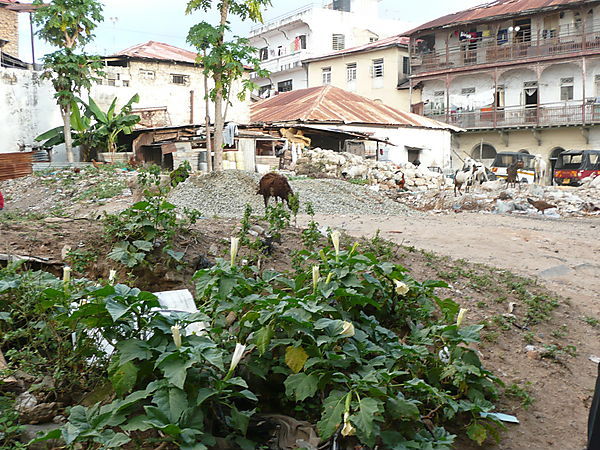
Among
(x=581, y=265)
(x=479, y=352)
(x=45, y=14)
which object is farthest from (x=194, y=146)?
(x=479, y=352)

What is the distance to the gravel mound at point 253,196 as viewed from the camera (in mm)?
13891

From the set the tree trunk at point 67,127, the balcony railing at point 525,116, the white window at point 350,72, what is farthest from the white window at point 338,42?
the tree trunk at point 67,127

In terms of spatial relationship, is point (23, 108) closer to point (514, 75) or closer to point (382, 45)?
point (382, 45)

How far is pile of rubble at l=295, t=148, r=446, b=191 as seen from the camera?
2089 centimetres

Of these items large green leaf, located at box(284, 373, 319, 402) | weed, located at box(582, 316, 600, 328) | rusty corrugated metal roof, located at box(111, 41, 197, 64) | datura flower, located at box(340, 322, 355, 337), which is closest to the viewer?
large green leaf, located at box(284, 373, 319, 402)

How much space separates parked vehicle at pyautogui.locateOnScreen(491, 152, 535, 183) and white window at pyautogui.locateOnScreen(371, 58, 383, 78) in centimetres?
1526

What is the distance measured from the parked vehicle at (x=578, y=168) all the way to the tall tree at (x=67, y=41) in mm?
19681

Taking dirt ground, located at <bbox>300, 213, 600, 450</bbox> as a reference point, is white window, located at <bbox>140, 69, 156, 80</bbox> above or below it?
above

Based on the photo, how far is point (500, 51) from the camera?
1344 inches

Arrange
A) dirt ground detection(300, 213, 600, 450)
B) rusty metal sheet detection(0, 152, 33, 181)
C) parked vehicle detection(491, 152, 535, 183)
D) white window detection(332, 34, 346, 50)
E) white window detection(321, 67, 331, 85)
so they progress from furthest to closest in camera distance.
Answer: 1. white window detection(332, 34, 346, 50)
2. white window detection(321, 67, 331, 85)
3. parked vehicle detection(491, 152, 535, 183)
4. rusty metal sheet detection(0, 152, 33, 181)
5. dirt ground detection(300, 213, 600, 450)

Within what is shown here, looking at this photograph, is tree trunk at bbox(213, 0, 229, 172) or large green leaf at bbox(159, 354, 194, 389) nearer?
large green leaf at bbox(159, 354, 194, 389)

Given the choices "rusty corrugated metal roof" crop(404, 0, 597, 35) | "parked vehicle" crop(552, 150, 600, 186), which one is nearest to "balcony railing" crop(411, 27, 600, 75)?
"rusty corrugated metal roof" crop(404, 0, 597, 35)

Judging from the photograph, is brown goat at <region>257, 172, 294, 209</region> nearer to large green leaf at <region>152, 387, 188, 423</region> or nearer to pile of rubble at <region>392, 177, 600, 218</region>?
pile of rubble at <region>392, 177, 600, 218</region>

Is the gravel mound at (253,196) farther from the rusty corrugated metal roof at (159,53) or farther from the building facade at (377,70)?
the building facade at (377,70)
